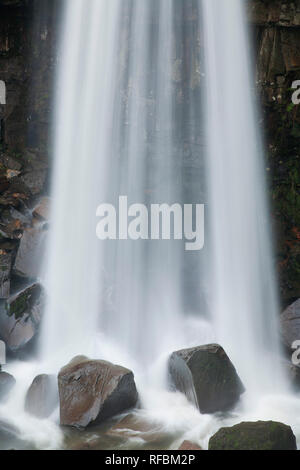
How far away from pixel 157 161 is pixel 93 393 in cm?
622

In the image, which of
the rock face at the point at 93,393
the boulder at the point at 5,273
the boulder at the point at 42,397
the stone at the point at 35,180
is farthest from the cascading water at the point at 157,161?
the rock face at the point at 93,393

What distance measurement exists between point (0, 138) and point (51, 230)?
11.0 ft

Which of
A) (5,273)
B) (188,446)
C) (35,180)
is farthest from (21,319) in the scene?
(188,446)

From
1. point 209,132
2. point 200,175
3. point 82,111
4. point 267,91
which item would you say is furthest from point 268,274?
point 82,111

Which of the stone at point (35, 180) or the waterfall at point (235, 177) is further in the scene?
the stone at point (35, 180)

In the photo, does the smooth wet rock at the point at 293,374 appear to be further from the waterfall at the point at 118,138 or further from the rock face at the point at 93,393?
the waterfall at the point at 118,138

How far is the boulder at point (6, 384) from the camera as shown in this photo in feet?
→ 20.1

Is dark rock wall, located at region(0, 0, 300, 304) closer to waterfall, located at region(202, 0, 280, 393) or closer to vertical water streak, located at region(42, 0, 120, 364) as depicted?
waterfall, located at region(202, 0, 280, 393)

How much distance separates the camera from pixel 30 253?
905 cm

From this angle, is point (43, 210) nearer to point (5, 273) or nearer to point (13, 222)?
point (13, 222)

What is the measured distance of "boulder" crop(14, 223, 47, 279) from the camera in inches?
350

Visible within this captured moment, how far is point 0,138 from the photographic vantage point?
35.4ft

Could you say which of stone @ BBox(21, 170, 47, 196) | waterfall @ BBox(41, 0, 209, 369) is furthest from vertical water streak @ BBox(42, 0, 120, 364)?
stone @ BBox(21, 170, 47, 196)

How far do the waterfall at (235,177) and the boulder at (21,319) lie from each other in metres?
3.84
